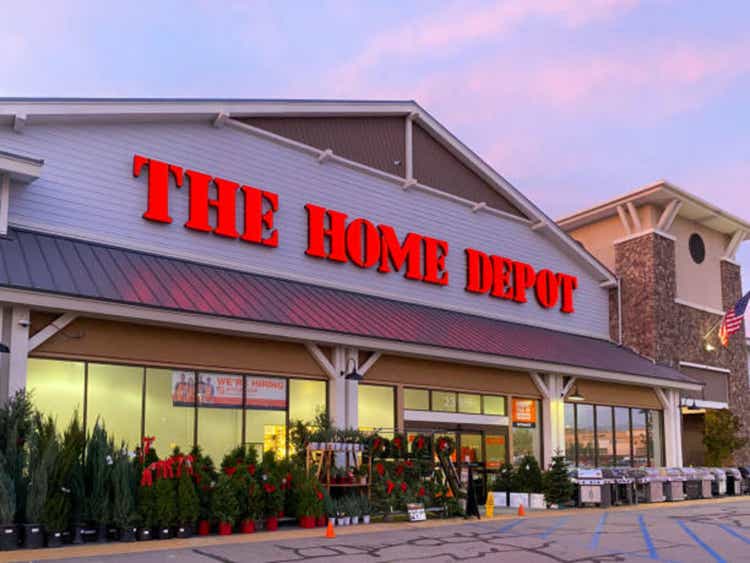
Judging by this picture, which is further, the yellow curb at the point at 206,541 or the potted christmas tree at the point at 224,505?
the potted christmas tree at the point at 224,505

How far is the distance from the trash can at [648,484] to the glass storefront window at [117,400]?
14642 millimetres

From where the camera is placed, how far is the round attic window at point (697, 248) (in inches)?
1366

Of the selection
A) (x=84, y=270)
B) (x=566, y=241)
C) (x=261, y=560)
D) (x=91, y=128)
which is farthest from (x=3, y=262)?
(x=566, y=241)

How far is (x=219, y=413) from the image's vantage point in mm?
18406

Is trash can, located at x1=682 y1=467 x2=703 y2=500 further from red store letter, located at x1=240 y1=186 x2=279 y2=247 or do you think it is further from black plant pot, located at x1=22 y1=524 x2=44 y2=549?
black plant pot, located at x1=22 y1=524 x2=44 y2=549

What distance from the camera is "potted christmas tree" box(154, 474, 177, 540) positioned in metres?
13.9

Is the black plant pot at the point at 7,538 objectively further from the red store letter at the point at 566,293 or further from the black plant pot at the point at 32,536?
Result: the red store letter at the point at 566,293

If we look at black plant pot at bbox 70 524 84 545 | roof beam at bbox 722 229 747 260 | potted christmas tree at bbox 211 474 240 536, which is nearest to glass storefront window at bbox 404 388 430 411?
potted christmas tree at bbox 211 474 240 536

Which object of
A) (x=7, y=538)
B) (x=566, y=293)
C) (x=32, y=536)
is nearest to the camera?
(x=7, y=538)

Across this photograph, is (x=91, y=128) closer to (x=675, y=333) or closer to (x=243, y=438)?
(x=243, y=438)

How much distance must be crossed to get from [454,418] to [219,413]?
744 centimetres

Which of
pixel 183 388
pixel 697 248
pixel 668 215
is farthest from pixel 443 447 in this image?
pixel 697 248

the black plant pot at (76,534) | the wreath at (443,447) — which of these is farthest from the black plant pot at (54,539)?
the wreath at (443,447)

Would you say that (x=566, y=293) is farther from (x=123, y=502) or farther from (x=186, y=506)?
(x=123, y=502)
